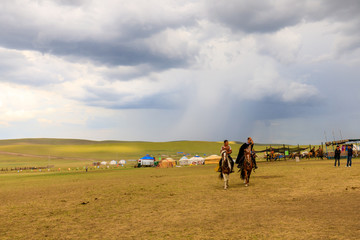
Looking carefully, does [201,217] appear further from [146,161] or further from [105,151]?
[105,151]

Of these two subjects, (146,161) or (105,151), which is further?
(105,151)

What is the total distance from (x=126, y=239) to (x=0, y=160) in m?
112

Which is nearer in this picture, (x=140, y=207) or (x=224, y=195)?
(x=140, y=207)

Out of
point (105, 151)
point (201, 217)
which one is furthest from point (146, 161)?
point (201, 217)

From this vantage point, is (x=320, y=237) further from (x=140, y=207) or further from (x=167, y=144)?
(x=167, y=144)

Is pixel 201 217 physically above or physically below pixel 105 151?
below

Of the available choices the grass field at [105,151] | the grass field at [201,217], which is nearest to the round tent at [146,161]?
the grass field at [105,151]

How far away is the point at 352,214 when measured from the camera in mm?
9242

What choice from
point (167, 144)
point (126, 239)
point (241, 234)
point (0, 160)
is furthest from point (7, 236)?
point (167, 144)

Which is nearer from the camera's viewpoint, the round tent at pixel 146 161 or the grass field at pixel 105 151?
the round tent at pixel 146 161

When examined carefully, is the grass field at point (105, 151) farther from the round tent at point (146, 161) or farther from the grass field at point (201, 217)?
the grass field at point (201, 217)

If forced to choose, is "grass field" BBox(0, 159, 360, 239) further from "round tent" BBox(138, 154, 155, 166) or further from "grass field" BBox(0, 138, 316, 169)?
"grass field" BBox(0, 138, 316, 169)

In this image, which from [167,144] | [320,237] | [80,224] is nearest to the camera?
[320,237]

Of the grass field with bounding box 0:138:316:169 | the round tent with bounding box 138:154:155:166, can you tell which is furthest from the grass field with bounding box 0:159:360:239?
the grass field with bounding box 0:138:316:169
